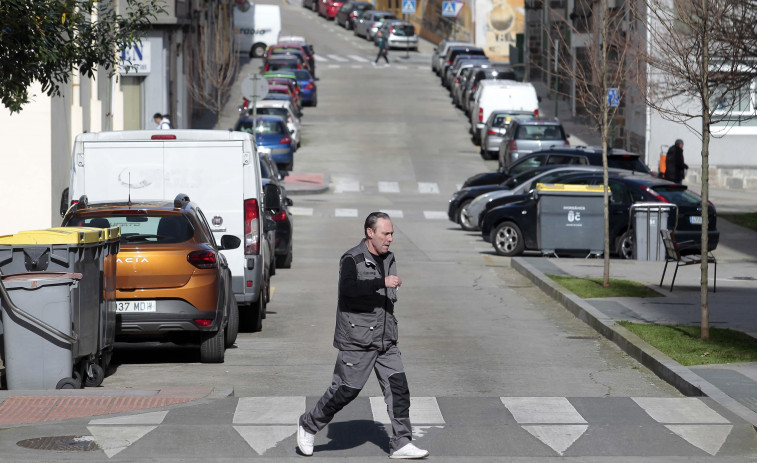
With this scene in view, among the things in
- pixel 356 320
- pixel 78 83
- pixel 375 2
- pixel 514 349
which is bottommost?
pixel 514 349

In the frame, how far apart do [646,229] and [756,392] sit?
13194 millimetres

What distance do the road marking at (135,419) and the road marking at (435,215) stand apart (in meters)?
23.5

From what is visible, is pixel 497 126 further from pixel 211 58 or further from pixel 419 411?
pixel 419 411

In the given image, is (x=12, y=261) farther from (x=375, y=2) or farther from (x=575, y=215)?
(x=375, y=2)

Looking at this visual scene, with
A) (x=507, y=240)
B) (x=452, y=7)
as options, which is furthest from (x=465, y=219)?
(x=452, y=7)

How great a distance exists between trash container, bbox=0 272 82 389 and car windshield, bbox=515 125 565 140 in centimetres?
2853

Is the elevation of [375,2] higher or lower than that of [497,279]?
higher

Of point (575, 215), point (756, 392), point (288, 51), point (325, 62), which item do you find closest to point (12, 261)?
point (756, 392)

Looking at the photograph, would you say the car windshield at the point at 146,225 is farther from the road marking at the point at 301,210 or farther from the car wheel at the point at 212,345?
the road marking at the point at 301,210

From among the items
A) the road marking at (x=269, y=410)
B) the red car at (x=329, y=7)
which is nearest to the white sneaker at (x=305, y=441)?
the road marking at (x=269, y=410)

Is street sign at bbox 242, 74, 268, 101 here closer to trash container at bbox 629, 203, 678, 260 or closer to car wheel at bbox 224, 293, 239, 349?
trash container at bbox 629, 203, 678, 260

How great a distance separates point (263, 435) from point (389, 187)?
3052 centimetres

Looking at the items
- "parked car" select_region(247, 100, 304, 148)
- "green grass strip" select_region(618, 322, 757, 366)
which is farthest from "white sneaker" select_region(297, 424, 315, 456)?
"parked car" select_region(247, 100, 304, 148)

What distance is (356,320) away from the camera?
348 inches
